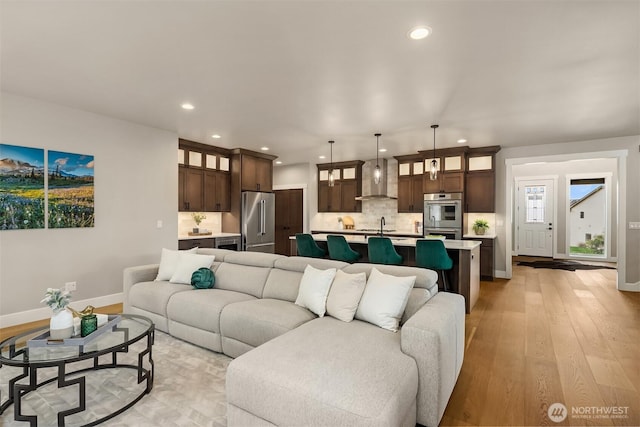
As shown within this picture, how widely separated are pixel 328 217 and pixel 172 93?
5.50 meters

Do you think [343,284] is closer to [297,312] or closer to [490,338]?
[297,312]

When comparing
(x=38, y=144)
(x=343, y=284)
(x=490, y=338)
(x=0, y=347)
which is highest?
(x=38, y=144)

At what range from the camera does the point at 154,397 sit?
224cm

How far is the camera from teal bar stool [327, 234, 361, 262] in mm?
4781

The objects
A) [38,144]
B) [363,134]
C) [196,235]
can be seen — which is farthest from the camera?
[196,235]

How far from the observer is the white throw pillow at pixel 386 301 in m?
2.36

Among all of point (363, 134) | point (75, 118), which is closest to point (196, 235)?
point (75, 118)

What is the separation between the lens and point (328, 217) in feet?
28.1

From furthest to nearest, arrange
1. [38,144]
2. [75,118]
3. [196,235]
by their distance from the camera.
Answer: [196,235] → [75,118] → [38,144]

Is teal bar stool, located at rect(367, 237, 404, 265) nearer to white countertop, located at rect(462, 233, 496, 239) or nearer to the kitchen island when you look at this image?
the kitchen island

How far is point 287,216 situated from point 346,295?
6415 millimetres

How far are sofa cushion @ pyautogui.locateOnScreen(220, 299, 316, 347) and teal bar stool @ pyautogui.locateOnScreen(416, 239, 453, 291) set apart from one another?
2.06 m
